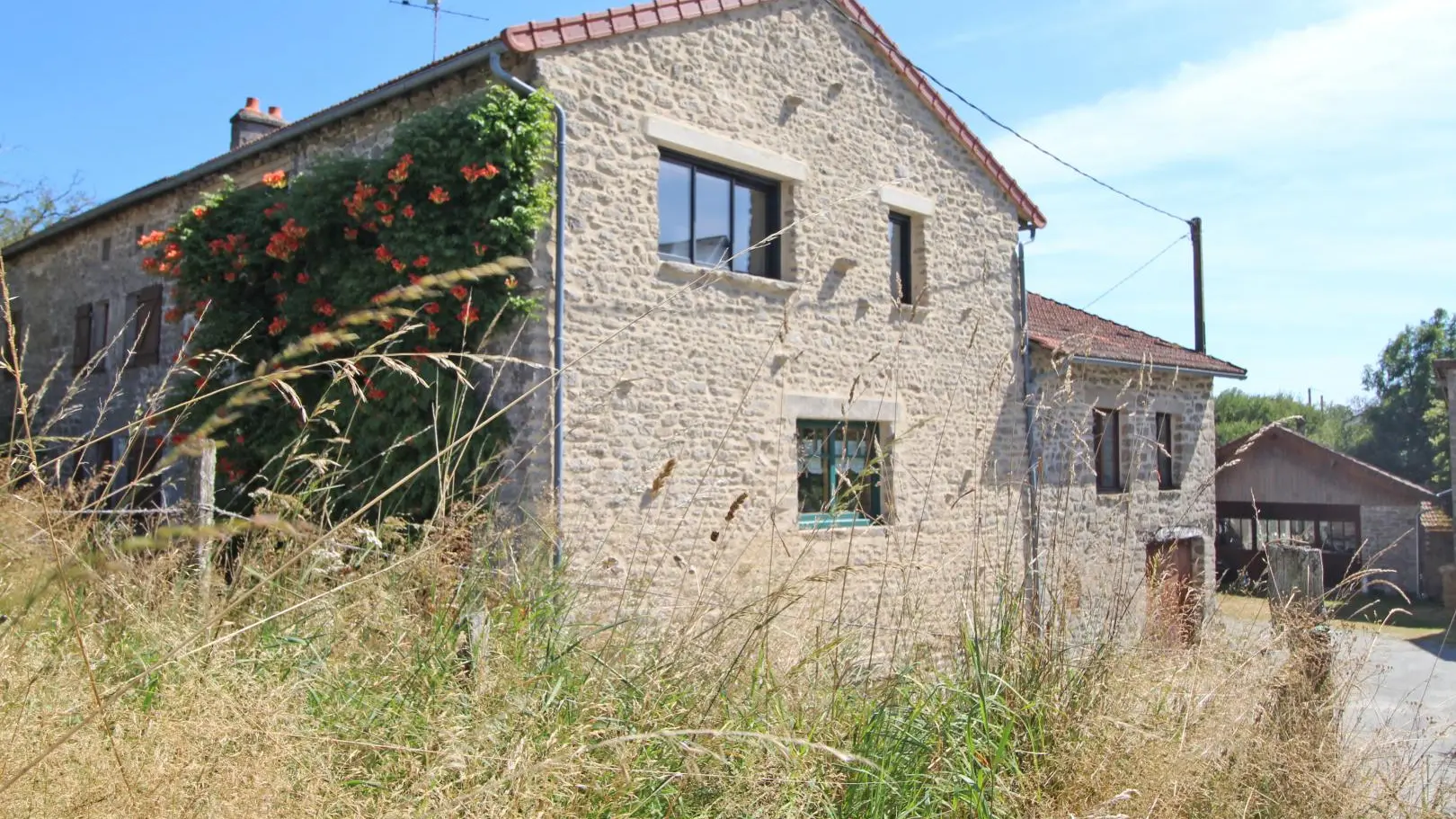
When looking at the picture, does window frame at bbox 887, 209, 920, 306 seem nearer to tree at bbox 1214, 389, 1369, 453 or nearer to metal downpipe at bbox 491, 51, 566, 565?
metal downpipe at bbox 491, 51, 566, 565

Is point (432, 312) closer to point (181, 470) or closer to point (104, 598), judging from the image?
point (181, 470)

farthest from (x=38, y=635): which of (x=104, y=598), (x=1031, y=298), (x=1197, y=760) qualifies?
(x=1031, y=298)

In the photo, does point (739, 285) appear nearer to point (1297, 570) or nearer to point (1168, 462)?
point (1297, 570)

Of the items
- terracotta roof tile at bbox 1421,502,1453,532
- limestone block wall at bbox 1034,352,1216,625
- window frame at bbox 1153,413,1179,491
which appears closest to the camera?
limestone block wall at bbox 1034,352,1216,625

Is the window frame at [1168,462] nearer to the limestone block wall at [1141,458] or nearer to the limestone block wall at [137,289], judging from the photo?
the limestone block wall at [1141,458]

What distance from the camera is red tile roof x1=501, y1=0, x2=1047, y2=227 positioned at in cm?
720

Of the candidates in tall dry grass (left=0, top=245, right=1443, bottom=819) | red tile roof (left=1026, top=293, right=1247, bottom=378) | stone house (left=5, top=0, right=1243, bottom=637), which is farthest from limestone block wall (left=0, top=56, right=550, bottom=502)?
red tile roof (left=1026, top=293, right=1247, bottom=378)

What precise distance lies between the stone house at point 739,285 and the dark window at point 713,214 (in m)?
0.02

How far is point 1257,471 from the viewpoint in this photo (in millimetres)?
23234

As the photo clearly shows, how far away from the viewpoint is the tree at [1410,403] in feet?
125

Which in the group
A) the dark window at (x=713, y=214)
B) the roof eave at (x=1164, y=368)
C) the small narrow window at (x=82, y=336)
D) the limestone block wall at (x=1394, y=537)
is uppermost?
the dark window at (x=713, y=214)

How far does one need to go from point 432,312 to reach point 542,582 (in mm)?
4779

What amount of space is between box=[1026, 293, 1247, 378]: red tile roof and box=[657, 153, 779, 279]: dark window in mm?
4015

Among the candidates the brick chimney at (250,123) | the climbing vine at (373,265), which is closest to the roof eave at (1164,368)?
the climbing vine at (373,265)
